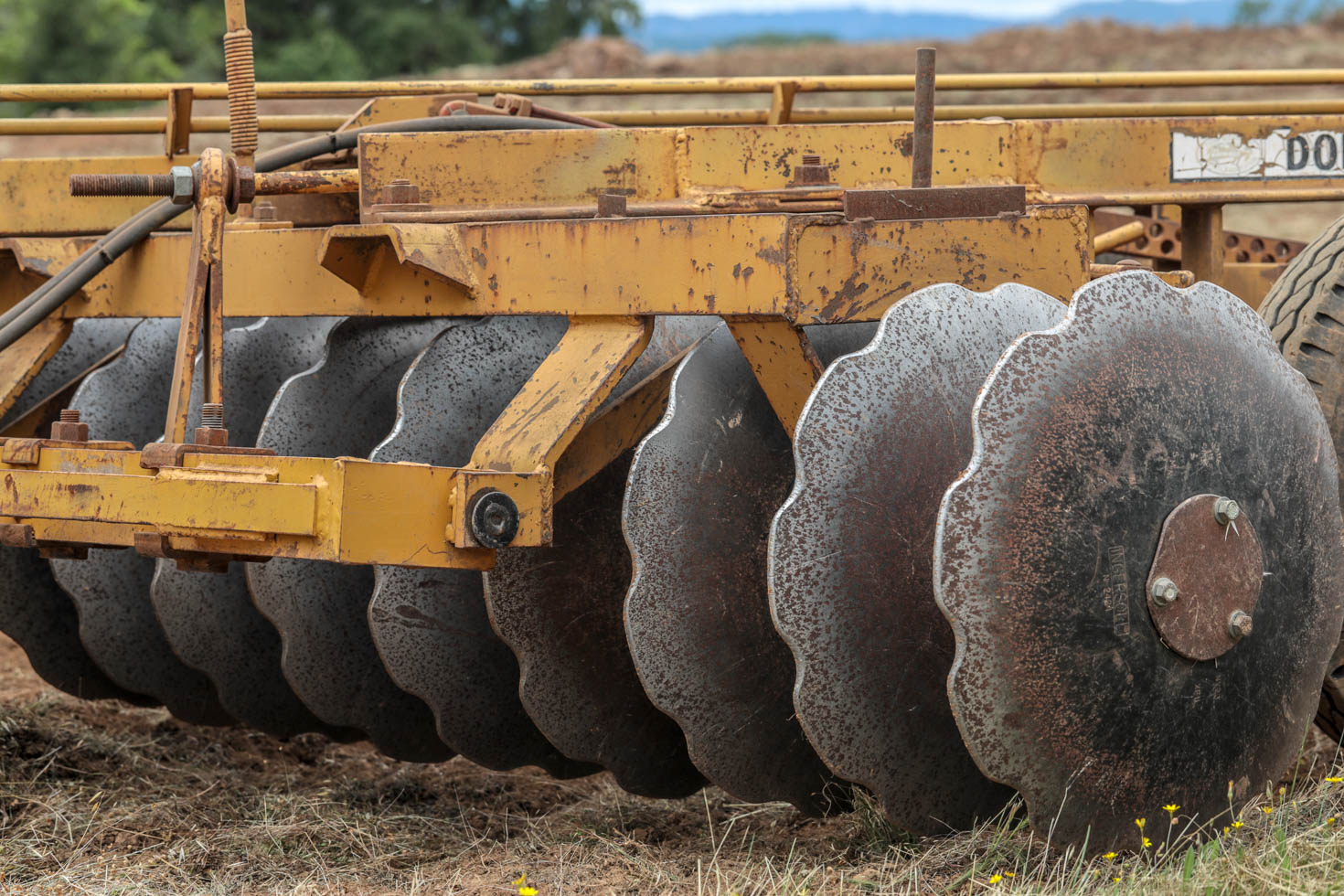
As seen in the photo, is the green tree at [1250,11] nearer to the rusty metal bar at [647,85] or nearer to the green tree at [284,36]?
the green tree at [284,36]

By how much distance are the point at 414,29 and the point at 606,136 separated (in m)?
25.6

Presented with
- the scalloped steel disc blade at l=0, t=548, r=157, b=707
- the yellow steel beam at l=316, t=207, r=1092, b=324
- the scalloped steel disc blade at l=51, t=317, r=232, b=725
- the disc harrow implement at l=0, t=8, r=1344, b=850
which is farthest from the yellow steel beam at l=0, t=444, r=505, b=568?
the scalloped steel disc blade at l=0, t=548, r=157, b=707

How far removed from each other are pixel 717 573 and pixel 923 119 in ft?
3.30

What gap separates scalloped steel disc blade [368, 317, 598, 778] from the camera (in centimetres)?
380

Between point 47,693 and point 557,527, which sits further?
point 47,693

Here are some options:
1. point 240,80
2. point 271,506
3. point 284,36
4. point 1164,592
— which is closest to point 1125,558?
point 1164,592

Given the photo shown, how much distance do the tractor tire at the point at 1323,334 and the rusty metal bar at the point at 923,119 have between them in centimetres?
98

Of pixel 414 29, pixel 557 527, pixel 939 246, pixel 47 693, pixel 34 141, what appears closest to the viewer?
pixel 939 246

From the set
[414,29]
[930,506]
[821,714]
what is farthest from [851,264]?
[414,29]

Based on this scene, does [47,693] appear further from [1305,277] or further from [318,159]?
[1305,277]

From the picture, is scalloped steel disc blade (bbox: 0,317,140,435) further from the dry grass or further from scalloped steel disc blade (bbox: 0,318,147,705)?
the dry grass

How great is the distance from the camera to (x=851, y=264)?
123 inches

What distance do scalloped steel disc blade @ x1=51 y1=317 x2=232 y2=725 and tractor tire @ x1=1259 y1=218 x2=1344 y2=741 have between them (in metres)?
2.87

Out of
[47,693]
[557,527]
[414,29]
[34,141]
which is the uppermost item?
[414,29]
